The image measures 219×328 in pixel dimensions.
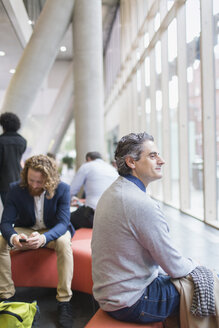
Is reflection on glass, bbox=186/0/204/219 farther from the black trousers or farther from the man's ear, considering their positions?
the man's ear

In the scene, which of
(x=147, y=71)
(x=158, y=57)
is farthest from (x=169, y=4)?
(x=147, y=71)

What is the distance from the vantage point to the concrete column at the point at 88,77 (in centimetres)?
911

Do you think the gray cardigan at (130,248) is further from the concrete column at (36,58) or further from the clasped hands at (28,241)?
the concrete column at (36,58)

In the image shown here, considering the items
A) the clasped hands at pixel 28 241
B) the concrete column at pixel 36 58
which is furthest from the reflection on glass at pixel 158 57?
the clasped hands at pixel 28 241

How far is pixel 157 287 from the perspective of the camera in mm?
2000

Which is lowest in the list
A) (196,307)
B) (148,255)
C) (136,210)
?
(196,307)

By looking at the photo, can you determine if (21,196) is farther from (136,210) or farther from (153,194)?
(153,194)

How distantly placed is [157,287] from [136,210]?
48cm

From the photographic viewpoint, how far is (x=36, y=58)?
28.5ft

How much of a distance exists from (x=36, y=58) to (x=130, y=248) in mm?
7675

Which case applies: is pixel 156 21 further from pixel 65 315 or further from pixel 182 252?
pixel 65 315

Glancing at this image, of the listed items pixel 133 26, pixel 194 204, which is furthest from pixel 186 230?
pixel 133 26

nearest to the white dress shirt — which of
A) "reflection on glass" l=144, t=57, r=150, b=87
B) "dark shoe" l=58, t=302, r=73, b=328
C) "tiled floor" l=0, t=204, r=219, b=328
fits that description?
"tiled floor" l=0, t=204, r=219, b=328

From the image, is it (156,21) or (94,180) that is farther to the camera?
(156,21)
